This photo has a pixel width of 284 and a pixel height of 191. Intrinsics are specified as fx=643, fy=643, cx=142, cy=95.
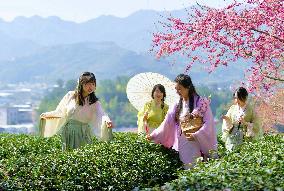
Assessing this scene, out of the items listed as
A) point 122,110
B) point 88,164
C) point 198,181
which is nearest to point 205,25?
point 88,164

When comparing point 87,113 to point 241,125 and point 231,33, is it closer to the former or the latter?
point 241,125

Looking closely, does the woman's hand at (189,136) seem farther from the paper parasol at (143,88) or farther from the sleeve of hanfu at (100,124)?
the paper parasol at (143,88)

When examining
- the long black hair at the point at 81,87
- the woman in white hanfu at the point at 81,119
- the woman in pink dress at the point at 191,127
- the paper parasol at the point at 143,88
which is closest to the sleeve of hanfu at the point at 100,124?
the woman in white hanfu at the point at 81,119

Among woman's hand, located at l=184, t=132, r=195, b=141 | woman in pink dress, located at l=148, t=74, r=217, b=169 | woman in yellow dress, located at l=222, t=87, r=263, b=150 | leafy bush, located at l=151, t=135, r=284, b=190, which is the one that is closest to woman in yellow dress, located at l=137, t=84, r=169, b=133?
woman in yellow dress, located at l=222, t=87, r=263, b=150

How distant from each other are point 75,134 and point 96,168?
2128 mm

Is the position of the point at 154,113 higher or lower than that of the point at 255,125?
higher

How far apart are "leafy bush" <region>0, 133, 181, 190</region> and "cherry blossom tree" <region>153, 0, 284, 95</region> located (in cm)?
265

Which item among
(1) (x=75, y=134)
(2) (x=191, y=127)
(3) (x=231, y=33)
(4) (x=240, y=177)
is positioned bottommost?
(4) (x=240, y=177)

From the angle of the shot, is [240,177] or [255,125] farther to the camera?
[255,125]

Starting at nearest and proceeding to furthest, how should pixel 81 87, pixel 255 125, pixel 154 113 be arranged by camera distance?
pixel 81 87, pixel 255 125, pixel 154 113

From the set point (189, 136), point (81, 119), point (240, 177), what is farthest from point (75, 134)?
point (240, 177)

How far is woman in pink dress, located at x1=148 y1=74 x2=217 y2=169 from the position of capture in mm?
8844

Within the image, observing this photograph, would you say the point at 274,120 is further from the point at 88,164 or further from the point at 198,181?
the point at 198,181

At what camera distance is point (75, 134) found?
9.70m
